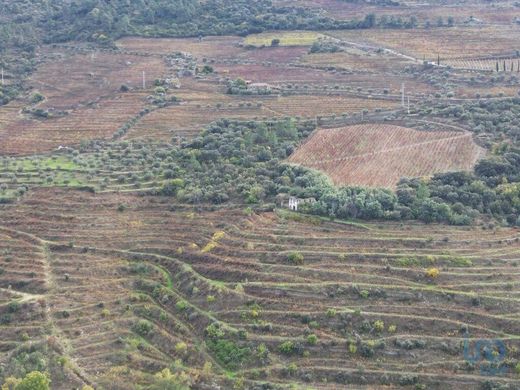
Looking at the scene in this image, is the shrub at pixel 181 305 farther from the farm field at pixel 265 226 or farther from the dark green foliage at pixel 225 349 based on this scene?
the dark green foliage at pixel 225 349

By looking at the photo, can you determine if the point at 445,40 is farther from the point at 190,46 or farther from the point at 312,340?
the point at 312,340

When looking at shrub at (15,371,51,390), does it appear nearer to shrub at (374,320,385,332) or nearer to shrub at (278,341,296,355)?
shrub at (278,341,296,355)

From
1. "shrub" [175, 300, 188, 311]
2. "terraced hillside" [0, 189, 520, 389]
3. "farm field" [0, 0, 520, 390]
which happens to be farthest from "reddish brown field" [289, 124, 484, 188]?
"shrub" [175, 300, 188, 311]

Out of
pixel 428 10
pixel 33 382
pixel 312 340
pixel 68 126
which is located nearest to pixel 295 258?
pixel 312 340

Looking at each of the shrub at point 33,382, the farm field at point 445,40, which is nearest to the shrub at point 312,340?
the shrub at point 33,382

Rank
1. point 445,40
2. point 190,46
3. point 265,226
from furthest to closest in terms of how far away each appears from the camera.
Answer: point 190,46 < point 445,40 < point 265,226
